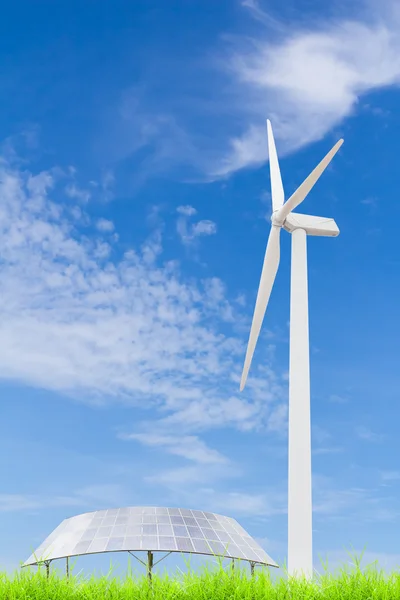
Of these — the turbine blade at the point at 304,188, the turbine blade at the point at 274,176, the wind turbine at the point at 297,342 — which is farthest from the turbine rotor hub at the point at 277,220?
the turbine blade at the point at 274,176

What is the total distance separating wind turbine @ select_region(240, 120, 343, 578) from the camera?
21.5 metres

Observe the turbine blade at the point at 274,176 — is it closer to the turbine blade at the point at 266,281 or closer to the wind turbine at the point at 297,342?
the wind turbine at the point at 297,342

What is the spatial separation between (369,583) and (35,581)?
22.2 ft

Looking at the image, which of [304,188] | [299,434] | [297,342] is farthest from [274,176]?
[299,434]

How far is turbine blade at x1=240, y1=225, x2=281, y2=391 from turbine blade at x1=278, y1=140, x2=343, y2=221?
0.88m

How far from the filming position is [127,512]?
771 inches

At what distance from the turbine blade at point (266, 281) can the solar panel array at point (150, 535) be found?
807cm

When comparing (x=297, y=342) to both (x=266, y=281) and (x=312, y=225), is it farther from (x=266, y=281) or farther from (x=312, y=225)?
(x=312, y=225)

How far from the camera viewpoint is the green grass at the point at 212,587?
46.5 feet

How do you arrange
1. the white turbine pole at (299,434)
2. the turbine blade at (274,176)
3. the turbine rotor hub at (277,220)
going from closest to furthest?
the white turbine pole at (299,434) < the turbine rotor hub at (277,220) < the turbine blade at (274,176)

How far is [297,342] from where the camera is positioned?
2339 cm

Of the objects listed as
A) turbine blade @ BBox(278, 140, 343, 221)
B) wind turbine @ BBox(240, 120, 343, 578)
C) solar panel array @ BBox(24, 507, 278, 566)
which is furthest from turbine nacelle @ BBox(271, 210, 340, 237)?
solar panel array @ BBox(24, 507, 278, 566)

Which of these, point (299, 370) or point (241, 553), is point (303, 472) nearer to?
point (299, 370)

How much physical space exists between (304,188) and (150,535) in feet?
44.3
